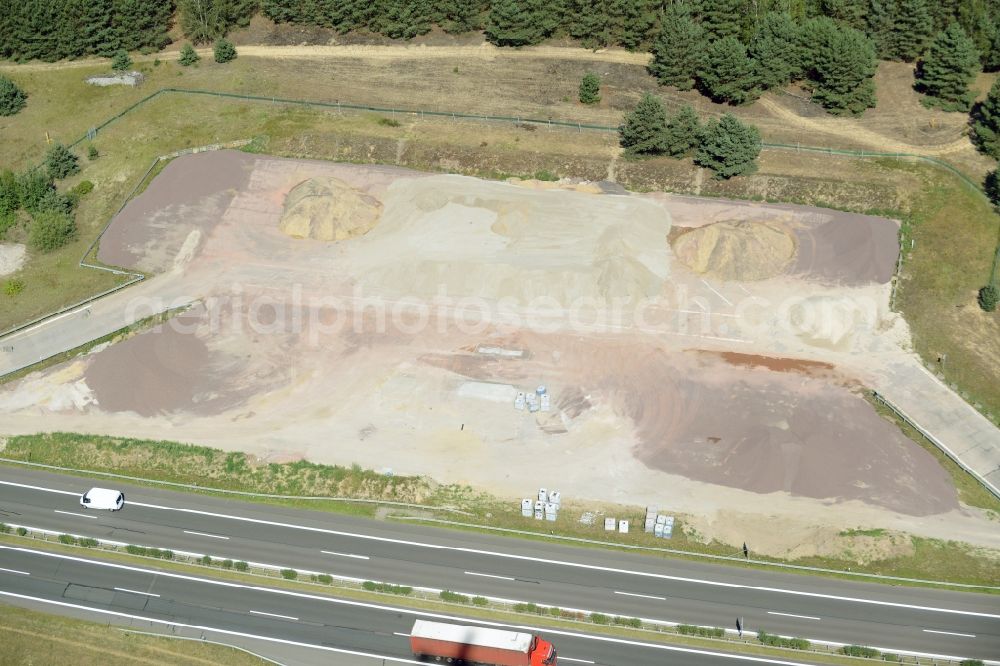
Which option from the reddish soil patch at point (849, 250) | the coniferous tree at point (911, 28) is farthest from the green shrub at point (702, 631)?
the coniferous tree at point (911, 28)

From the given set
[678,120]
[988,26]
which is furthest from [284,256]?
[988,26]

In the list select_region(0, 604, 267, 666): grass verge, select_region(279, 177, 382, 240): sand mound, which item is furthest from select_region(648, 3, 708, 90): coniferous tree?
select_region(0, 604, 267, 666): grass verge

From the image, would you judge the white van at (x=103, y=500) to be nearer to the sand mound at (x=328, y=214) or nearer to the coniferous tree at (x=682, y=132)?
the sand mound at (x=328, y=214)

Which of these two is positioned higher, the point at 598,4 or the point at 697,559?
the point at 598,4

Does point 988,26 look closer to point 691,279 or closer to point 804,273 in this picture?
point 804,273

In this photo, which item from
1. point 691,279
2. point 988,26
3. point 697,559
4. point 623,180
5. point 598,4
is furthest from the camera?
point 598,4

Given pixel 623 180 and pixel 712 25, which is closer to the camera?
pixel 623 180

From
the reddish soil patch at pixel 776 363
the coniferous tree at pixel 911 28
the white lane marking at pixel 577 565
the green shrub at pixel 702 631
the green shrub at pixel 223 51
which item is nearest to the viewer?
the green shrub at pixel 702 631
